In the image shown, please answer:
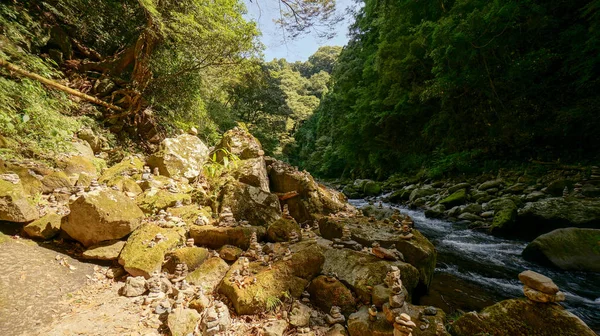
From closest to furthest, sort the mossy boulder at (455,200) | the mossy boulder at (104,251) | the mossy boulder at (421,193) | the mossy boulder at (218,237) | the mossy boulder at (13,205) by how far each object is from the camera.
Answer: the mossy boulder at (13,205) < the mossy boulder at (104,251) < the mossy boulder at (218,237) < the mossy boulder at (455,200) < the mossy boulder at (421,193)

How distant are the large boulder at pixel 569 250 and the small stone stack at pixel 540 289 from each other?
3857 millimetres

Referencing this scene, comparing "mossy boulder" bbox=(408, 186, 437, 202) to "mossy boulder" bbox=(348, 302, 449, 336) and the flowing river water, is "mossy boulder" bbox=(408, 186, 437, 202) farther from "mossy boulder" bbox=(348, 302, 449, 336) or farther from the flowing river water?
"mossy boulder" bbox=(348, 302, 449, 336)

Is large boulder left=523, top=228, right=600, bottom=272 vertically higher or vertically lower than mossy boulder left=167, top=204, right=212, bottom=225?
lower

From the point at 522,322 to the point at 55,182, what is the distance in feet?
21.6

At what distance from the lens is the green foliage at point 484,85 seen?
8273mm

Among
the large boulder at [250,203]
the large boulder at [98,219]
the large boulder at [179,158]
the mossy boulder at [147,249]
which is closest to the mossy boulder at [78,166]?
the large boulder at [179,158]

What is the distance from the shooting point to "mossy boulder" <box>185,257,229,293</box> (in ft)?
9.80

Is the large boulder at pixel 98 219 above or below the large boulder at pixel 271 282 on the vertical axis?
above

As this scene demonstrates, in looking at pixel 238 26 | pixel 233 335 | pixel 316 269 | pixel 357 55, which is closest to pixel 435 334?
pixel 316 269

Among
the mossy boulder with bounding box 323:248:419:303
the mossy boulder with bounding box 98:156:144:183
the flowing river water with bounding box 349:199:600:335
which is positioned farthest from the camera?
the mossy boulder with bounding box 98:156:144:183

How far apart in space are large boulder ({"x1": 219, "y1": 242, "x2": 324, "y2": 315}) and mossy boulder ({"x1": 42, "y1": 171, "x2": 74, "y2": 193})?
361 centimetres

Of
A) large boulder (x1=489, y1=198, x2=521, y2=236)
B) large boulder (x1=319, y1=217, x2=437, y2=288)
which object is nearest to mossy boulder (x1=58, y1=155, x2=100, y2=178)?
large boulder (x1=319, y1=217, x2=437, y2=288)

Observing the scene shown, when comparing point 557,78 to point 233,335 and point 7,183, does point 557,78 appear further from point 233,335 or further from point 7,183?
point 7,183

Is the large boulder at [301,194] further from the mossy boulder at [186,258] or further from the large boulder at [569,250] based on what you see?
the large boulder at [569,250]
